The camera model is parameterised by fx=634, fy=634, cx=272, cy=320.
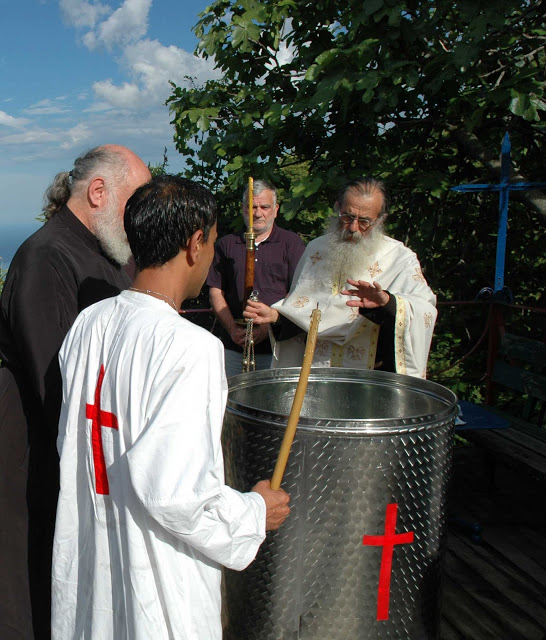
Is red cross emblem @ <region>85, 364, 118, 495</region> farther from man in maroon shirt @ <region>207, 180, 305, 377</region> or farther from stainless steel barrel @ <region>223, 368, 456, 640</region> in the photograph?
man in maroon shirt @ <region>207, 180, 305, 377</region>

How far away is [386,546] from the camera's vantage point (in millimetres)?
1716

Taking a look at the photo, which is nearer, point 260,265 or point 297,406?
point 297,406

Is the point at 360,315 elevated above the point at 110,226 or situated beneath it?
situated beneath

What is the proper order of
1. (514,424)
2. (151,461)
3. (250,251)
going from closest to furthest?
Result: (151,461) < (250,251) < (514,424)

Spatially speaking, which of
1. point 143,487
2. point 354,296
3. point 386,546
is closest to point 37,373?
point 143,487

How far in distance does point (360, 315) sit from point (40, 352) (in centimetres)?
171

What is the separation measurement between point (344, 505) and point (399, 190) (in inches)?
149

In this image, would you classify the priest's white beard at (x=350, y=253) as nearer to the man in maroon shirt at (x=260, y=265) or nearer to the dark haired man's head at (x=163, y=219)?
the man in maroon shirt at (x=260, y=265)

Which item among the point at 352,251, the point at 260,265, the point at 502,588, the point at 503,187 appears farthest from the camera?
the point at 503,187

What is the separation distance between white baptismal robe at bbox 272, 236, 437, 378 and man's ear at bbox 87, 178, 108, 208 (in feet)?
4.25

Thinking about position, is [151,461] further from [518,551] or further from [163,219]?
[518,551]

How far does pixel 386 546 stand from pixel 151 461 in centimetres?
80

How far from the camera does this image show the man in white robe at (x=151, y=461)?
4.13 feet

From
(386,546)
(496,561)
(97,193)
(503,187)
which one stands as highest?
(503,187)
